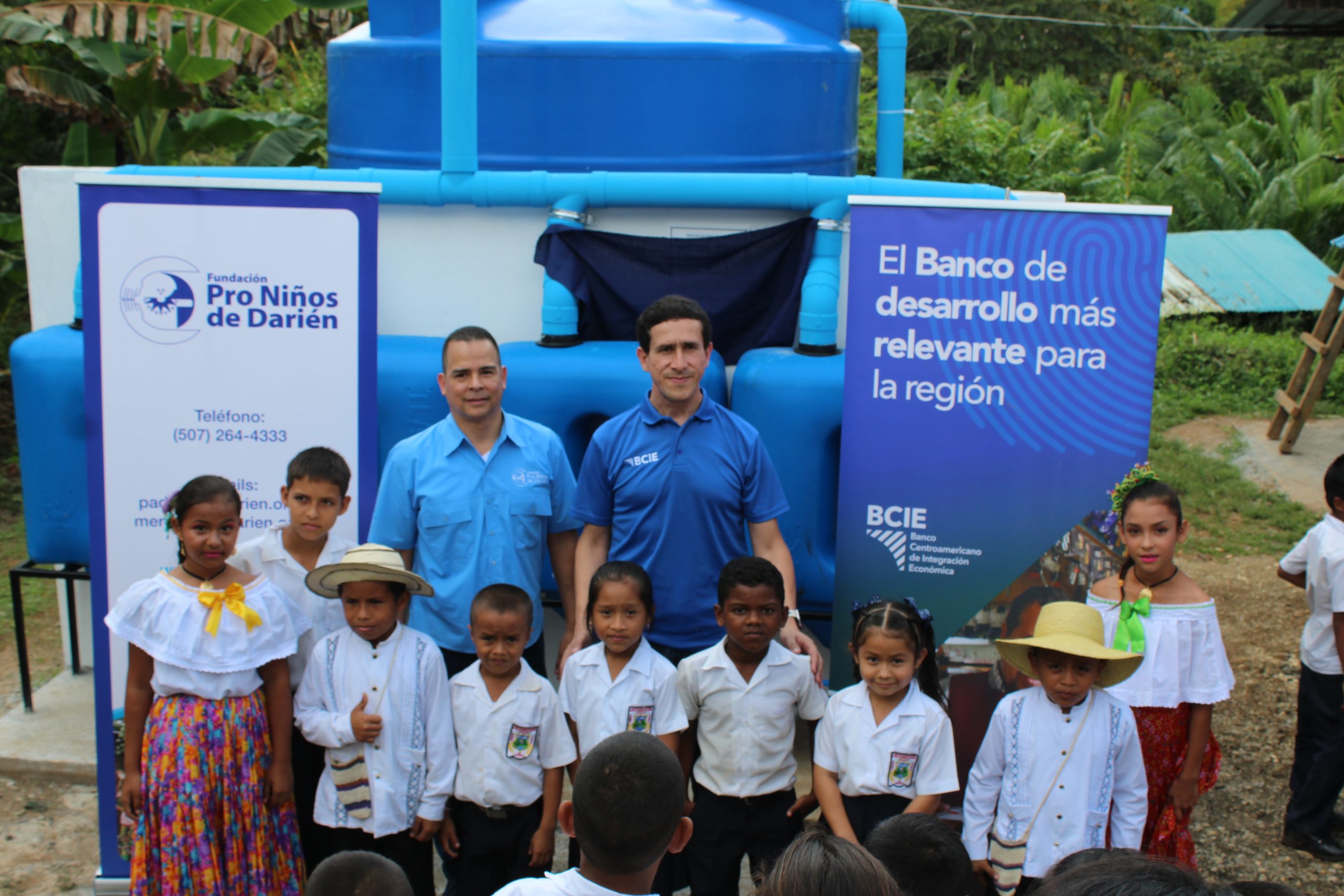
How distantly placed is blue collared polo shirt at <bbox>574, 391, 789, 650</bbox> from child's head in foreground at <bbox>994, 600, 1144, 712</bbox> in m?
0.90

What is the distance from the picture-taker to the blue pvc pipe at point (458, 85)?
16.1 ft

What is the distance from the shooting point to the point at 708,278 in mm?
5289

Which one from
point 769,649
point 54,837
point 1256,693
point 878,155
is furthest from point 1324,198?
point 54,837

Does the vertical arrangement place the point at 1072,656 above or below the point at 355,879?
above

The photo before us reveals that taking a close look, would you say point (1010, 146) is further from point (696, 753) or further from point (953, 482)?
point (696, 753)

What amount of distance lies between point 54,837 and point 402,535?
2037 millimetres

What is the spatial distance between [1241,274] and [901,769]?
12846 millimetres

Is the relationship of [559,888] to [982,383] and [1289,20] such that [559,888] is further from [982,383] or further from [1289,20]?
[1289,20]

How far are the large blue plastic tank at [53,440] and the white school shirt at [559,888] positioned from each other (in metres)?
3.45

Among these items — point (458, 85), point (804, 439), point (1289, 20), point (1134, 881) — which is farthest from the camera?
point (1289, 20)

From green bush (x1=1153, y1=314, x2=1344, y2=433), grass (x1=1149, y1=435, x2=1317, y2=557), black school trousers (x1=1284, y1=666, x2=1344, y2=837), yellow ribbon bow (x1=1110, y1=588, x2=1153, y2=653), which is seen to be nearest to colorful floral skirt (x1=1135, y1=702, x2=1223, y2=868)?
yellow ribbon bow (x1=1110, y1=588, x2=1153, y2=653)

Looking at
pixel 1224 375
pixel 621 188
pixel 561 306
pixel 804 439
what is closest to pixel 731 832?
pixel 804 439

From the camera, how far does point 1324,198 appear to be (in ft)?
49.5

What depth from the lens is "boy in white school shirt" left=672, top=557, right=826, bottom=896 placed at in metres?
3.50
